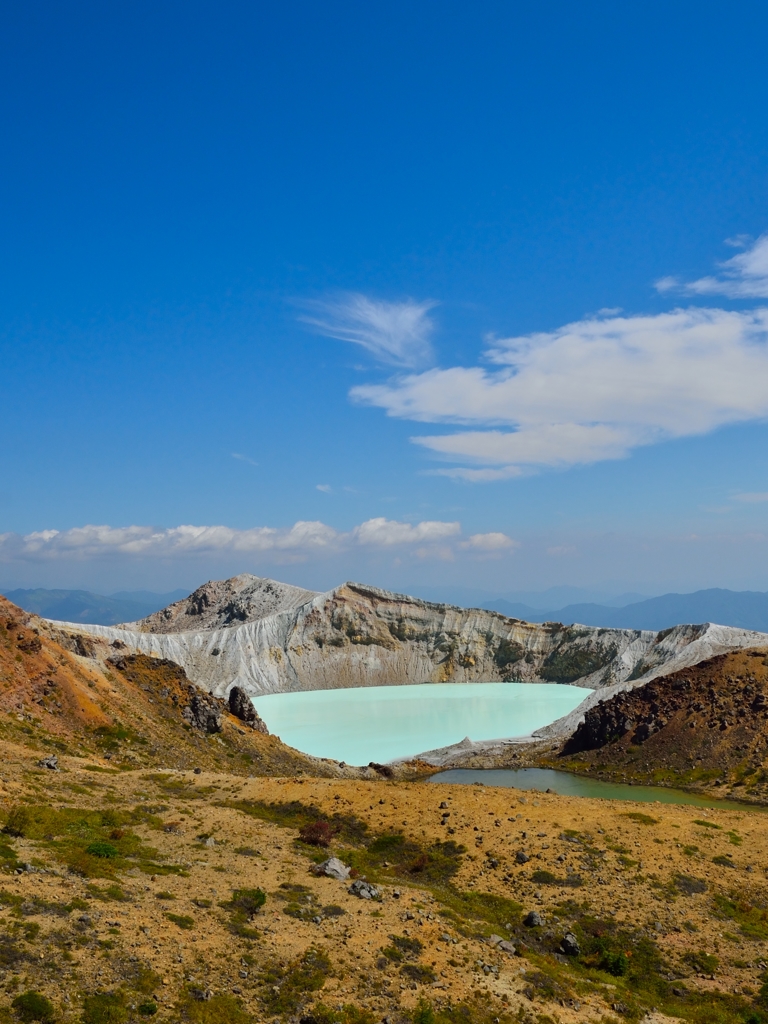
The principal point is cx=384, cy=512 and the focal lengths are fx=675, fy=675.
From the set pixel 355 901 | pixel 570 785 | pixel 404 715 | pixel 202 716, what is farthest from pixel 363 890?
pixel 404 715

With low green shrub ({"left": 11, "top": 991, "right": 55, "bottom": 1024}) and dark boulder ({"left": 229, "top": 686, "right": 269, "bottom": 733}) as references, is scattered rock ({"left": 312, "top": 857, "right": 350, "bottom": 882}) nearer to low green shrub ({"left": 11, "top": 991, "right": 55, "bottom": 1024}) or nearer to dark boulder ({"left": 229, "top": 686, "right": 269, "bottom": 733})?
low green shrub ({"left": 11, "top": 991, "right": 55, "bottom": 1024})

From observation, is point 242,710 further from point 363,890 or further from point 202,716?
point 363,890

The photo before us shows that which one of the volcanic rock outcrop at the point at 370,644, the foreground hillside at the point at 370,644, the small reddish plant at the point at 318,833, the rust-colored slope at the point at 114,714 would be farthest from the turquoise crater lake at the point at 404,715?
the small reddish plant at the point at 318,833

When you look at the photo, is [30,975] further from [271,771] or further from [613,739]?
[613,739]

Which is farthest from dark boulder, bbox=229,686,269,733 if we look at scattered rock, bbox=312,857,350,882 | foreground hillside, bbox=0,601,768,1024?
scattered rock, bbox=312,857,350,882

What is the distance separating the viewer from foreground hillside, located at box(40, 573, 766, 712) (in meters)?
124

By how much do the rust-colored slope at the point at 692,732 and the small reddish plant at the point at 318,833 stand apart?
44561 millimetres

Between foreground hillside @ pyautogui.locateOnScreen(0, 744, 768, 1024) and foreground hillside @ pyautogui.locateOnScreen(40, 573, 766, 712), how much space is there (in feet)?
286

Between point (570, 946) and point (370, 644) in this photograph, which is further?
point (370, 644)

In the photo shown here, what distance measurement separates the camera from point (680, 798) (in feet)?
197

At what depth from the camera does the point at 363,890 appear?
2383cm

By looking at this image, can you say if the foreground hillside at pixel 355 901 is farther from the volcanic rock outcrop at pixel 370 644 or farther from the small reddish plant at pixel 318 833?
the volcanic rock outcrop at pixel 370 644

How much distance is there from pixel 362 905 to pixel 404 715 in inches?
3308

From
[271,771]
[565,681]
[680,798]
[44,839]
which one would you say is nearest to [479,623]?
[565,681]
